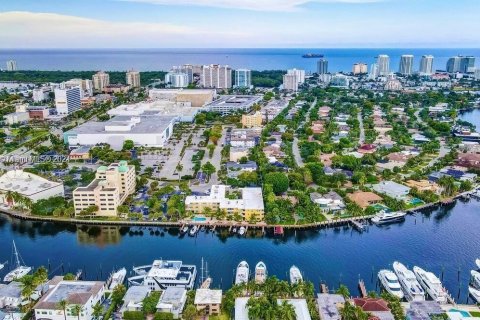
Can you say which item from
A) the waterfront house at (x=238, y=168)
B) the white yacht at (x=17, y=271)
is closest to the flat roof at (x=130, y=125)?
the waterfront house at (x=238, y=168)

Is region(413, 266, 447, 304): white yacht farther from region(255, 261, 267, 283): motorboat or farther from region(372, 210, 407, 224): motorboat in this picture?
region(255, 261, 267, 283): motorboat

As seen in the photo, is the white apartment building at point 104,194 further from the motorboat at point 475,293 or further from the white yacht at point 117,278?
the motorboat at point 475,293

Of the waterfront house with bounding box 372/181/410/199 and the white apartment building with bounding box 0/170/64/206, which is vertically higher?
the white apartment building with bounding box 0/170/64/206

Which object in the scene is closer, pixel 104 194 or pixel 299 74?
pixel 104 194

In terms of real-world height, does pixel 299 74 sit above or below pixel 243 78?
above

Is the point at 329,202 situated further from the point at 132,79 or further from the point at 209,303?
the point at 132,79

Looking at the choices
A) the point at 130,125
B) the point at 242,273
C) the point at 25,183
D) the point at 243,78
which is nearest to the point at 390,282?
the point at 242,273

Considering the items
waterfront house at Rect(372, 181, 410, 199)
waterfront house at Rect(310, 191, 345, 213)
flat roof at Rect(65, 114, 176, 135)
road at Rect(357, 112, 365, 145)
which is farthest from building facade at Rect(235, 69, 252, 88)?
waterfront house at Rect(310, 191, 345, 213)
